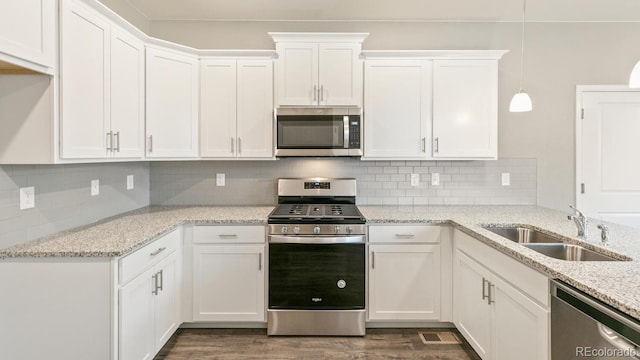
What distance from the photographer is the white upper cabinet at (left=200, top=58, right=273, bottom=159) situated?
3.13 meters

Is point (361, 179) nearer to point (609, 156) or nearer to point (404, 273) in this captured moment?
point (404, 273)

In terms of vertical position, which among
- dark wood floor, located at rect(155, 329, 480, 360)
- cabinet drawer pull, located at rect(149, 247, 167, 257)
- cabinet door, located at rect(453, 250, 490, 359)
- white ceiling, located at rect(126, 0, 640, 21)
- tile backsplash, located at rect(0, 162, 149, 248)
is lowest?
dark wood floor, located at rect(155, 329, 480, 360)

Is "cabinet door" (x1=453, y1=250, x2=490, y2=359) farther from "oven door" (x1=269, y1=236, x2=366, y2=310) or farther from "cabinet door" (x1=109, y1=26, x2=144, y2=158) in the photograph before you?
"cabinet door" (x1=109, y1=26, x2=144, y2=158)

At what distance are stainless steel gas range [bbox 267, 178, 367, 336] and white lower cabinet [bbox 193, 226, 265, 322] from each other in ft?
0.37

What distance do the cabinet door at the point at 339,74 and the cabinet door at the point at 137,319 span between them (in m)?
1.93

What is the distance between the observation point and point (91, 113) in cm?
207

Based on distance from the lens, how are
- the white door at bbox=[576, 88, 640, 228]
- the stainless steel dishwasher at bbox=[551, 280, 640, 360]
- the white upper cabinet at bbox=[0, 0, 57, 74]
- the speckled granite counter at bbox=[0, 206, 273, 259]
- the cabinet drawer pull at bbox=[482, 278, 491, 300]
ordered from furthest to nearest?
the white door at bbox=[576, 88, 640, 228] → the cabinet drawer pull at bbox=[482, 278, 491, 300] → the speckled granite counter at bbox=[0, 206, 273, 259] → the white upper cabinet at bbox=[0, 0, 57, 74] → the stainless steel dishwasher at bbox=[551, 280, 640, 360]

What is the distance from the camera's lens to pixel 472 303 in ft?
8.02

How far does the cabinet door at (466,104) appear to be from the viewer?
10.3 ft

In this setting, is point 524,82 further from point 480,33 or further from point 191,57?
point 191,57

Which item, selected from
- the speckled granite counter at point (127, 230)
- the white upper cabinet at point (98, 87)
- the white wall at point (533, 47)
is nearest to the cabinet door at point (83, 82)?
the white upper cabinet at point (98, 87)

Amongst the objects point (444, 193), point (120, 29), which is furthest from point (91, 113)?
point (444, 193)

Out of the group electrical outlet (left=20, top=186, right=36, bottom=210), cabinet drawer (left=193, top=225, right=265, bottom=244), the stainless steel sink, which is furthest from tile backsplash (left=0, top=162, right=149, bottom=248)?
the stainless steel sink

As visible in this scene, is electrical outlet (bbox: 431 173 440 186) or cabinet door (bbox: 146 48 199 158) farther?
electrical outlet (bbox: 431 173 440 186)
